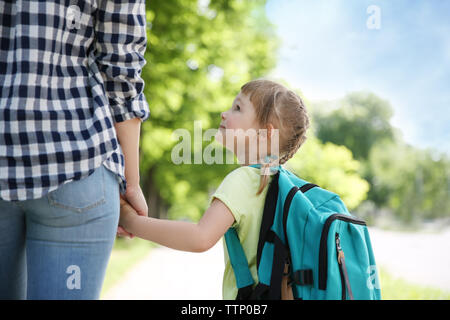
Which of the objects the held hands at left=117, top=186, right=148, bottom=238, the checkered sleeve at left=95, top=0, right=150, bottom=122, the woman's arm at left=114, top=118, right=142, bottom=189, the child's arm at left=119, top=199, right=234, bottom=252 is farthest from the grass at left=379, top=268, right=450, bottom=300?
the checkered sleeve at left=95, top=0, right=150, bottom=122

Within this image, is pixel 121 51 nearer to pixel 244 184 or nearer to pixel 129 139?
pixel 129 139

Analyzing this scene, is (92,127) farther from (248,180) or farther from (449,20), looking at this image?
(449,20)

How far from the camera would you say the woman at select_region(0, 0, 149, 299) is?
1.24 meters

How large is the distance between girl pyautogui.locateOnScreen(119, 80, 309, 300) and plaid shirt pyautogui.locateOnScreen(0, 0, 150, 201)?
0.98 feet

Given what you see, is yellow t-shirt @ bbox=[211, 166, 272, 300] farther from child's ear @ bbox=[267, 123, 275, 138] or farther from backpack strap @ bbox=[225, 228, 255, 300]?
child's ear @ bbox=[267, 123, 275, 138]

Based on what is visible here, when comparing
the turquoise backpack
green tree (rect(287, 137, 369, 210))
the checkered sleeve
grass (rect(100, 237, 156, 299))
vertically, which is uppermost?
the checkered sleeve

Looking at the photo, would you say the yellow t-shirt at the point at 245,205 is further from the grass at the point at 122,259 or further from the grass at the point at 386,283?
the grass at the point at 122,259

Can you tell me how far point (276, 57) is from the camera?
12.2 metres

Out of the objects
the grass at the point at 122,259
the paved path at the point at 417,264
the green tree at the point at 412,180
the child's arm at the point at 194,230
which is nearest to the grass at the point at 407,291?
the paved path at the point at 417,264

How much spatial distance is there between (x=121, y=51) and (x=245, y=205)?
727mm

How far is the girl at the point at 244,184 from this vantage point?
5.16ft

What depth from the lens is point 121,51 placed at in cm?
147

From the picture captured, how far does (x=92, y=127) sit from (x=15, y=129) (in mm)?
222
